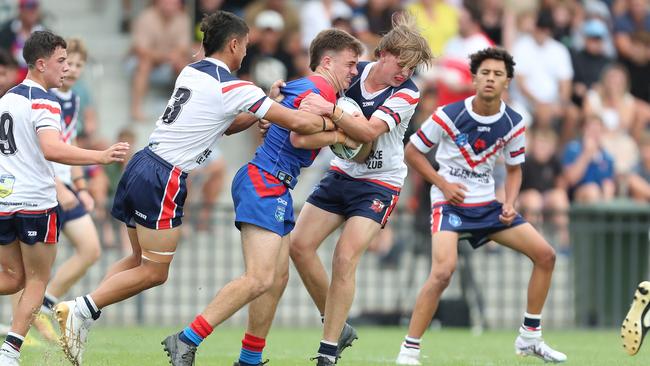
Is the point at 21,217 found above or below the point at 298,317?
above

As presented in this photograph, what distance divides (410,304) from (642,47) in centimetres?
689

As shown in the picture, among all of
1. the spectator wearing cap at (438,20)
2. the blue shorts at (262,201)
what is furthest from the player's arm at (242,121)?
the spectator wearing cap at (438,20)

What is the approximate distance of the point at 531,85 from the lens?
19.6 metres

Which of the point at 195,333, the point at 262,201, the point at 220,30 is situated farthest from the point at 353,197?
the point at 195,333

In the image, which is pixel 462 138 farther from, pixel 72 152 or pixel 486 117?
pixel 72 152

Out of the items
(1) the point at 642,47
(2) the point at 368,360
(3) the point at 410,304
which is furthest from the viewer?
(1) the point at 642,47

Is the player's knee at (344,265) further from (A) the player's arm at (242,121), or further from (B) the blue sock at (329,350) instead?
(A) the player's arm at (242,121)

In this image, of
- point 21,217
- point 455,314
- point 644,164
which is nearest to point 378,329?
point 455,314

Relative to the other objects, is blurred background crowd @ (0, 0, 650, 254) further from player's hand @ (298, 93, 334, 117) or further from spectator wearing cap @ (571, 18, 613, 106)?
player's hand @ (298, 93, 334, 117)

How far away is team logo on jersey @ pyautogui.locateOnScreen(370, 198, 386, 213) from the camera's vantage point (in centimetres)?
981

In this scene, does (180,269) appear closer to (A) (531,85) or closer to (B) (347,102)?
(A) (531,85)

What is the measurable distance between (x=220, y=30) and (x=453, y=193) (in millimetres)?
2914

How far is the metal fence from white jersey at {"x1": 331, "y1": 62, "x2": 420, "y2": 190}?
640 centimetres

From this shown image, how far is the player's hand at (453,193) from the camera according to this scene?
10984mm
